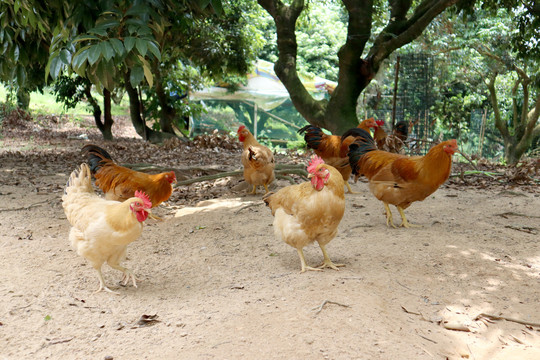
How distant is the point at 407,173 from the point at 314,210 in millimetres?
1882

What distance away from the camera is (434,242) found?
4844 mm

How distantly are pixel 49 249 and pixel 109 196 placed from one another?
1062 mm

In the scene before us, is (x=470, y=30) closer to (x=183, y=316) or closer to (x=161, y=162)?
(x=161, y=162)

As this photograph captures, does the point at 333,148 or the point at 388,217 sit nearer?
the point at 388,217

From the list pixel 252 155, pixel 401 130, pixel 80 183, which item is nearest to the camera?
pixel 80 183

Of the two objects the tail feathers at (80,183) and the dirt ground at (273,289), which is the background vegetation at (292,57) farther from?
the dirt ground at (273,289)

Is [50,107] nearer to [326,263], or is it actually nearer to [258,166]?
[258,166]

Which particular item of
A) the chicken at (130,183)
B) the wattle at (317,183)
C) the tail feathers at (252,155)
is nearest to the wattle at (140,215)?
the wattle at (317,183)

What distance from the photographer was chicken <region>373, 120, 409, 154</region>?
332 inches

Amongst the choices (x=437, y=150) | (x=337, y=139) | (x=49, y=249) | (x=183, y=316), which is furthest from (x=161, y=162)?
(x=183, y=316)

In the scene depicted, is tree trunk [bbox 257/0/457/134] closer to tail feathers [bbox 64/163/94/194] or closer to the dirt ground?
the dirt ground

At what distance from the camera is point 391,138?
8688 millimetres

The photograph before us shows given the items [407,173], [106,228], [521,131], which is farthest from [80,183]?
[521,131]

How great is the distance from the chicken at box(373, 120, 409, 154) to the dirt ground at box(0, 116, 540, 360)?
6.86ft
